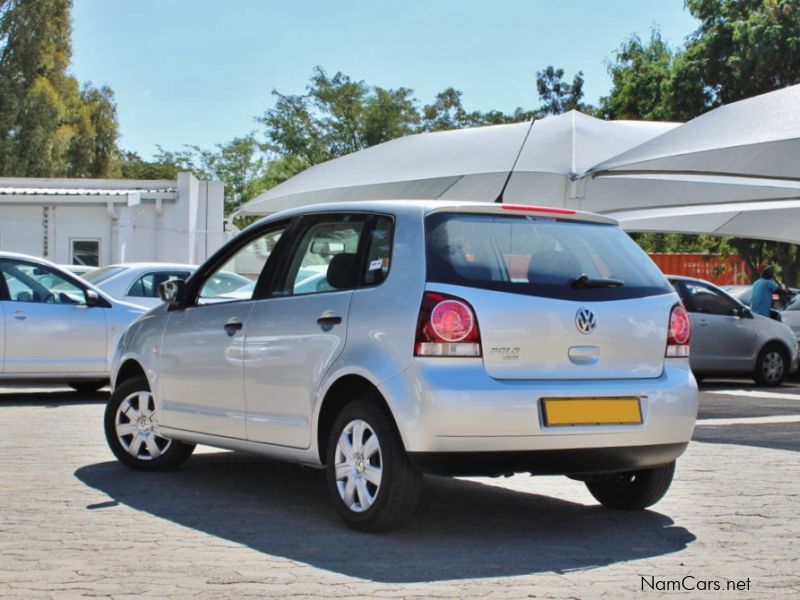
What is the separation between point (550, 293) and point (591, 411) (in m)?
0.62

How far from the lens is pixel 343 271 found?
661cm

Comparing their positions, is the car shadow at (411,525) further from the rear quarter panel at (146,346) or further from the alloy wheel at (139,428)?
the rear quarter panel at (146,346)

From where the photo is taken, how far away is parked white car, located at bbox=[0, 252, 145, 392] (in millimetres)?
13000

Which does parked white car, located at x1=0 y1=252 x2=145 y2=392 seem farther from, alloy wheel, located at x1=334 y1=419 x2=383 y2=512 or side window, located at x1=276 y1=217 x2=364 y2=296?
alloy wheel, located at x1=334 y1=419 x2=383 y2=512

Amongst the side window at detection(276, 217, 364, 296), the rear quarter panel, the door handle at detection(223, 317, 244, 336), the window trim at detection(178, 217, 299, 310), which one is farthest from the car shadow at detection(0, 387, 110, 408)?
the side window at detection(276, 217, 364, 296)

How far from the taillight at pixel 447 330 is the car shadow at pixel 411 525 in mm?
954

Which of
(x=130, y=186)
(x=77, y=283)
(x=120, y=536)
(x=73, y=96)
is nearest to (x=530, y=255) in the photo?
(x=120, y=536)

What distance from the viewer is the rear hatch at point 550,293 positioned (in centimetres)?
598

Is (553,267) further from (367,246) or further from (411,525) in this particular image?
(411,525)

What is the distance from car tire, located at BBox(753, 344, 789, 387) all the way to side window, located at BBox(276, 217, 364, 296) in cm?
1238

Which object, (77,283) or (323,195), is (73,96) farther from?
(77,283)

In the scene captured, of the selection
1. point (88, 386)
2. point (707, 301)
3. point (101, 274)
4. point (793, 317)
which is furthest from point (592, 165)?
point (88, 386)

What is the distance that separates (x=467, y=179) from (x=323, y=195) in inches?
91.2

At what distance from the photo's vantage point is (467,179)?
18.6 meters
